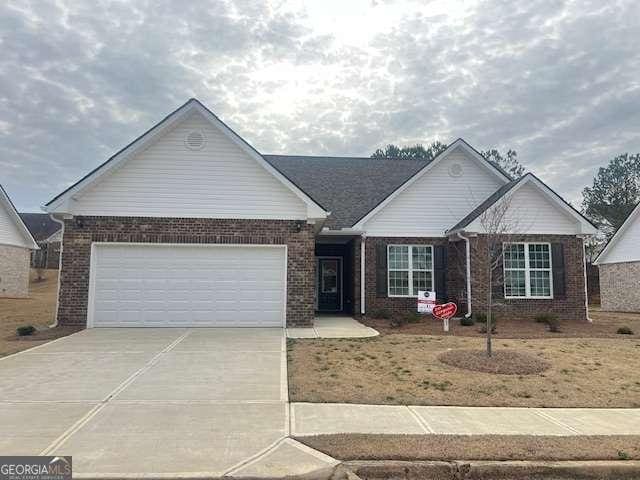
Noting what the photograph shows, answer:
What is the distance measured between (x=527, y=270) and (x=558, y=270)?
3.37ft

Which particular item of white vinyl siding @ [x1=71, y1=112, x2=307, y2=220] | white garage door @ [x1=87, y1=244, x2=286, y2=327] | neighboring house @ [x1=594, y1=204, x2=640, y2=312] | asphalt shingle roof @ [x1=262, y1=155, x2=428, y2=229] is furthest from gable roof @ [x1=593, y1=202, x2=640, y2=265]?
white garage door @ [x1=87, y1=244, x2=286, y2=327]

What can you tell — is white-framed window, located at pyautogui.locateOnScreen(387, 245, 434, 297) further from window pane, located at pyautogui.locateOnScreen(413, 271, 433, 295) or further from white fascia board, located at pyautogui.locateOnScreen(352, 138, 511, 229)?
white fascia board, located at pyautogui.locateOnScreen(352, 138, 511, 229)

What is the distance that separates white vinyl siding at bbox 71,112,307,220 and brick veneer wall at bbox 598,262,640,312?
19460 millimetres

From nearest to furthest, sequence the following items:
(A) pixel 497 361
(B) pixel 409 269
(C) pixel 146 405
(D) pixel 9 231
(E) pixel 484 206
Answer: (C) pixel 146 405, (A) pixel 497 361, (E) pixel 484 206, (B) pixel 409 269, (D) pixel 9 231

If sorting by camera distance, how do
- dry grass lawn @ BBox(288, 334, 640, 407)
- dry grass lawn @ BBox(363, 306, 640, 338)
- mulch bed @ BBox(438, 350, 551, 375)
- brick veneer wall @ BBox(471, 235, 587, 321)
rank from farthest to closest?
brick veneer wall @ BBox(471, 235, 587, 321), dry grass lawn @ BBox(363, 306, 640, 338), mulch bed @ BBox(438, 350, 551, 375), dry grass lawn @ BBox(288, 334, 640, 407)

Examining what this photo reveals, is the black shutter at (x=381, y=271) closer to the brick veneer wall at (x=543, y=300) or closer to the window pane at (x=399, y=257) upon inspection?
the window pane at (x=399, y=257)

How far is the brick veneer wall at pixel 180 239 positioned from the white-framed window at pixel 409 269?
434 cm

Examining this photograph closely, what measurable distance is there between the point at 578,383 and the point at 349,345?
14.8ft

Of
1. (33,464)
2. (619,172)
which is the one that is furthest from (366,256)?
(619,172)

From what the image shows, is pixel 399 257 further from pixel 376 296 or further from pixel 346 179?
pixel 346 179

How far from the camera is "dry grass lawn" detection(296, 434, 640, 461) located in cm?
432

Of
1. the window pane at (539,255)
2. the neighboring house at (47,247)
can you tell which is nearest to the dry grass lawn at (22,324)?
the window pane at (539,255)

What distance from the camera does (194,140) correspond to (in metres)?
13.2

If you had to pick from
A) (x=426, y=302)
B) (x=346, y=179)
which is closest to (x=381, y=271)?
(x=426, y=302)
